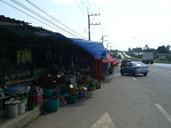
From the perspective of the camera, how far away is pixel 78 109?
7.04 metres

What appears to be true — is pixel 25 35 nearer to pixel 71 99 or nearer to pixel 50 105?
pixel 50 105

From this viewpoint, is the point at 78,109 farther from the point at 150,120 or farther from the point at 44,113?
the point at 150,120

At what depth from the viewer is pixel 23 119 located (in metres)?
5.28

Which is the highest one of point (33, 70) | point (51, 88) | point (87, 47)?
point (87, 47)

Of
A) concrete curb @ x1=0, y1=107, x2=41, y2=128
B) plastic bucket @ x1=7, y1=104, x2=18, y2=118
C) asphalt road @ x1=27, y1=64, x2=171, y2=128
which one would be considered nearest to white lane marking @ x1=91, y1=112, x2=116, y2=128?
asphalt road @ x1=27, y1=64, x2=171, y2=128

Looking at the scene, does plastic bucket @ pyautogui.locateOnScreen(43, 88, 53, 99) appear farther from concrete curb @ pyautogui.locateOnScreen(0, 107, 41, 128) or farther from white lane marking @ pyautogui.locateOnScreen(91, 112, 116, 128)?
white lane marking @ pyautogui.locateOnScreen(91, 112, 116, 128)

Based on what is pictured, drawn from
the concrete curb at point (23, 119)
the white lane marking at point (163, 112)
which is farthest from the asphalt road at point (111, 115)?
the concrete curb at point (23, 119)

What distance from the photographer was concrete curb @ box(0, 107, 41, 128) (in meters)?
4.71

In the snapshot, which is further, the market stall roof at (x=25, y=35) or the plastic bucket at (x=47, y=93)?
the plastic bucket at (x=47, y=93)

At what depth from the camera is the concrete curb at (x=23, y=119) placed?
4705mm

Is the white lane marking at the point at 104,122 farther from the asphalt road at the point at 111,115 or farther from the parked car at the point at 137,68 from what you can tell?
the parked car at the point at 137,68

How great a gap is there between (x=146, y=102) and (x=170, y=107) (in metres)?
1.09

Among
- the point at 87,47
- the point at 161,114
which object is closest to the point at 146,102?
the point at 161,114

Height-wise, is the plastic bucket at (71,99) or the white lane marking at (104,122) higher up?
the plastic bucket at (71,99)
